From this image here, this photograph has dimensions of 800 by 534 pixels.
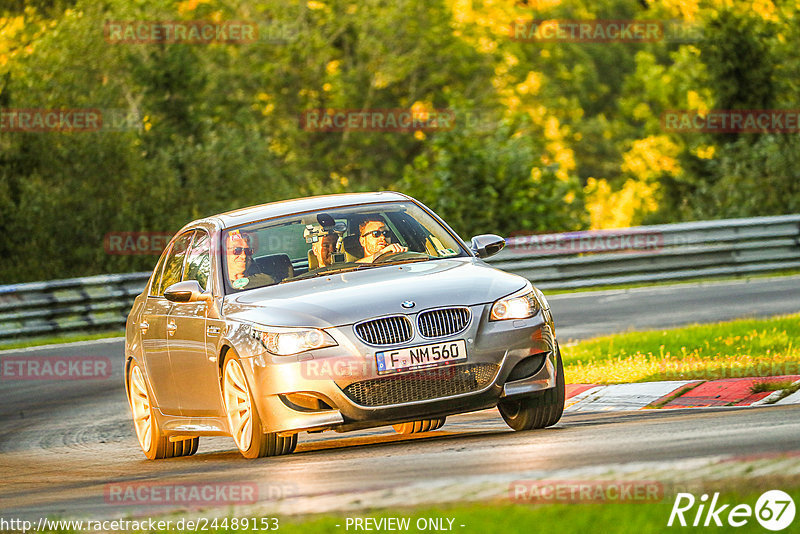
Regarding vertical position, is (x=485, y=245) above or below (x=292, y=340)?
above

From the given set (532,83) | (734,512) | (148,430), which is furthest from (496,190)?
(734,512)

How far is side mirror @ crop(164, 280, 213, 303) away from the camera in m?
9.77

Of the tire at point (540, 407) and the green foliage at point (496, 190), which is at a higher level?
the tire at point (540, 407)

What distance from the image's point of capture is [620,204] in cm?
5700

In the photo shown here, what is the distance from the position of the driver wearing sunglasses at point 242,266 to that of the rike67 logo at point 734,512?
471cm

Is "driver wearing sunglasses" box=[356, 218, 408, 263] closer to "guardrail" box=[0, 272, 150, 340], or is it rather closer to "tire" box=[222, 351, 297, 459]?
"tire" box=[222, 351, 297, 459]

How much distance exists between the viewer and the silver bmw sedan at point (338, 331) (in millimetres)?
8523

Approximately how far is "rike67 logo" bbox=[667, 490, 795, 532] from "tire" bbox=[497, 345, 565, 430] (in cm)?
369

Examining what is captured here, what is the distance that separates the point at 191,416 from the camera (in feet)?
32.8

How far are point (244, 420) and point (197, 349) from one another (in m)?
0.80

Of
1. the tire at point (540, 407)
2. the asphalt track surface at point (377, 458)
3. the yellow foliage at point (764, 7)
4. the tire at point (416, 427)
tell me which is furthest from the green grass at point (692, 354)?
the yellow foliage at point (764, 7)

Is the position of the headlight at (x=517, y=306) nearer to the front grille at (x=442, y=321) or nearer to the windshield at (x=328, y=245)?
the front grille at (x=442, y=321)

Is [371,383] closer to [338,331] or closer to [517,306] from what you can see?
[338,331]

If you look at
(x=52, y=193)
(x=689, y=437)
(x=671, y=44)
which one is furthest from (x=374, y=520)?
(x=671, y=44)
